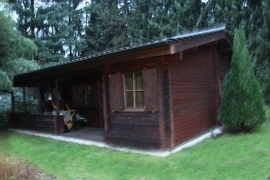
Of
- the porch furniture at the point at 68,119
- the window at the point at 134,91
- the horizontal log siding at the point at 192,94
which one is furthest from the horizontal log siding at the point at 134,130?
the porch furniture at the point at 68,119

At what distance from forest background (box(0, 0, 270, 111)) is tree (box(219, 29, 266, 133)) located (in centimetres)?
439

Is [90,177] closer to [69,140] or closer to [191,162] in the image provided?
[191,162]

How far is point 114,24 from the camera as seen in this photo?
2152 cm

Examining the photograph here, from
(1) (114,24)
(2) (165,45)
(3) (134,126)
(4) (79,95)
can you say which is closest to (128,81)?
(3) (134,126)

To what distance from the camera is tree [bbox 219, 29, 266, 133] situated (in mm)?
7586

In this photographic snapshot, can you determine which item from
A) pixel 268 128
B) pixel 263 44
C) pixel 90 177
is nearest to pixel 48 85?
pixel 90 177

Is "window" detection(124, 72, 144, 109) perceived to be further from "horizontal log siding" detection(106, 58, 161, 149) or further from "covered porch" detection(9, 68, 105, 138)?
"covered porch" detection(9, 68, 105, 138)

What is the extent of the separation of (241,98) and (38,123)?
7.70m

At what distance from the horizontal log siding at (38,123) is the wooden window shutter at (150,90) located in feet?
14.3

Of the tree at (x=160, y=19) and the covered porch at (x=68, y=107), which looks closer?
the covered porch at (x=68, y=107)

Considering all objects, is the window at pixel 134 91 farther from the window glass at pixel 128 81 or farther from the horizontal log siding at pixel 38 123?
the horizontal log siding at pixel 38 123

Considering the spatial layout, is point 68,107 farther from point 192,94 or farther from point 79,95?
point 192,94

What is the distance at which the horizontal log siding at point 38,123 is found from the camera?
945 cm

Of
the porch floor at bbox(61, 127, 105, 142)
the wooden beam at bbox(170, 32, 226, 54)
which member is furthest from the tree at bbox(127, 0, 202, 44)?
the porch floor at bbox(61, 127, 105, 142)
